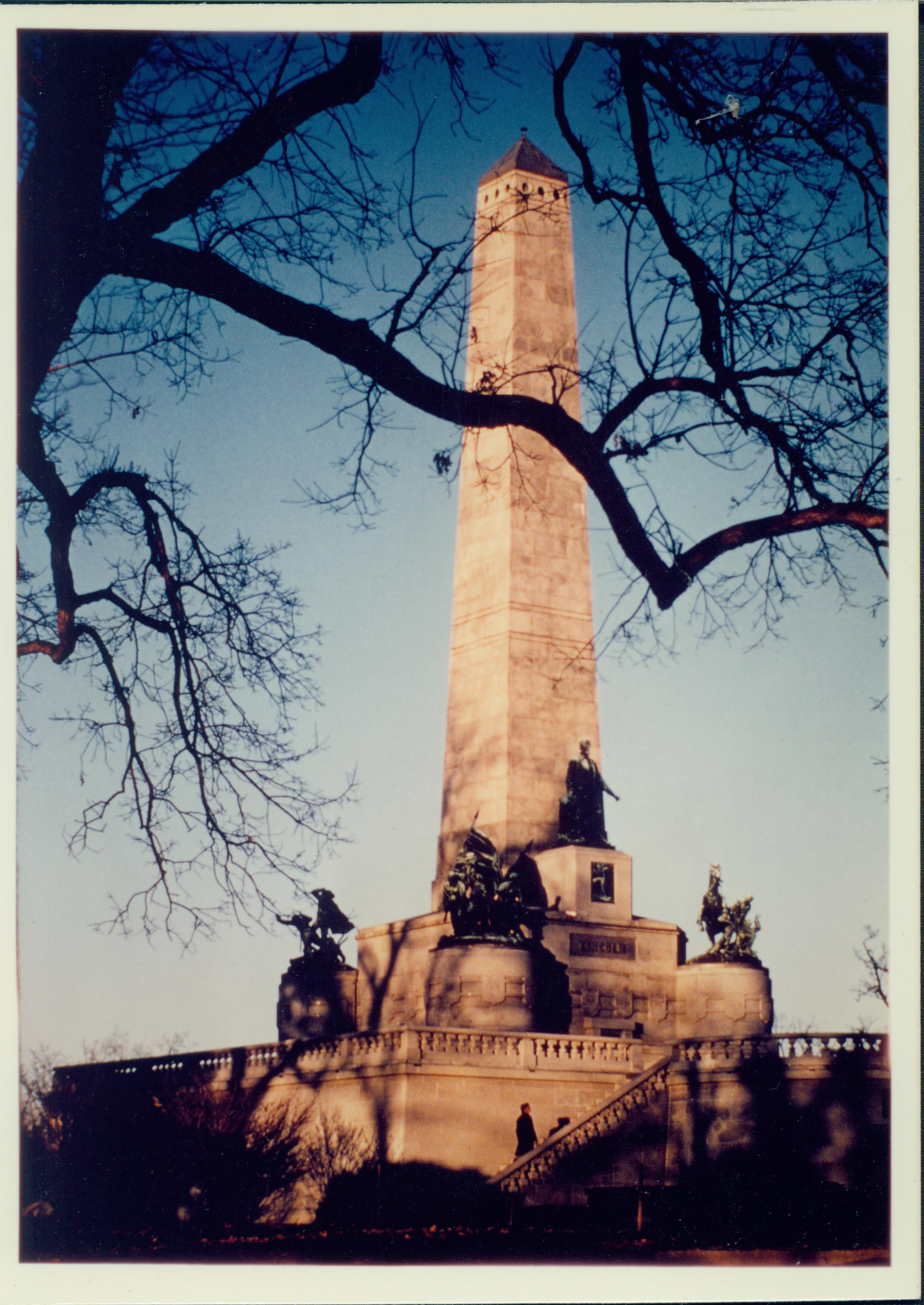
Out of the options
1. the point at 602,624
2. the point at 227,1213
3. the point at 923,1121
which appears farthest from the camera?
the point at 227,1213

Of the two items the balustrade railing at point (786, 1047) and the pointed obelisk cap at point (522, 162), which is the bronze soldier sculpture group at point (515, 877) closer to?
the balustrade railing at point (786, 1047)

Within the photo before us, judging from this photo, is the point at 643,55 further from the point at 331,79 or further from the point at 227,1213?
the point at 227,1213

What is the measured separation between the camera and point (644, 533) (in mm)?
11719

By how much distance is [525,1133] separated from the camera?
926 inches

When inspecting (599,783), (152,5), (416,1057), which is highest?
(152,5)

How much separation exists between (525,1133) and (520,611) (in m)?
11.3

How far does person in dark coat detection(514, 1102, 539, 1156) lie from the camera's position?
2339cm

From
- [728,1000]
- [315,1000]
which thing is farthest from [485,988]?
[728,1000]

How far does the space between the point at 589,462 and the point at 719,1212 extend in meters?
8.84

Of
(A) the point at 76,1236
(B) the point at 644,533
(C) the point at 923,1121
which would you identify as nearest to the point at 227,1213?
(A) the point at 76,1236

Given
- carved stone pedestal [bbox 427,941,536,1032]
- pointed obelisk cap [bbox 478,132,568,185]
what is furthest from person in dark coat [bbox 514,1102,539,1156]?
pointed obelisk cap [bbox 478,132,568,185]

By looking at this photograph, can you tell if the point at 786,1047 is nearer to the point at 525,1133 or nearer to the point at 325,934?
the point at 525,1133

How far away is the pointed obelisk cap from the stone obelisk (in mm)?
4291

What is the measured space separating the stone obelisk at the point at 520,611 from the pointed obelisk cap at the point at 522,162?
14.1 ft
